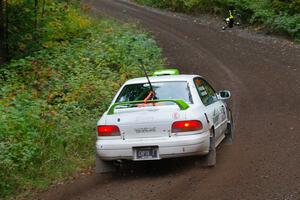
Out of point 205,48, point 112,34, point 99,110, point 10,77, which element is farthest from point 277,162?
point 205,48

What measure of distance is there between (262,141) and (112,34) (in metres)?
13.4

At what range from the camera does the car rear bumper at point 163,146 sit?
25.3 ft

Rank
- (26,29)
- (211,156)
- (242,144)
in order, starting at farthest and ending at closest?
(26,29)
(242,144)
(211,156)

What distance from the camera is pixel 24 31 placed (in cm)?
1750

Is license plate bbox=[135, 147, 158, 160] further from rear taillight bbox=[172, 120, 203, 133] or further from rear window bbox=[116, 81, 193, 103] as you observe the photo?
rear window bbox=[116, 81, 193, 103]

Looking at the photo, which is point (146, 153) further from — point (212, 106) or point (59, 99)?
point (59, 99)

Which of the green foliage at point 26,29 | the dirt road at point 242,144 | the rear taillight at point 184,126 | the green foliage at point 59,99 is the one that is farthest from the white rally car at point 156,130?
the green foliage at point 26,29

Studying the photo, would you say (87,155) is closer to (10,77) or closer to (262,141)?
(262,141)

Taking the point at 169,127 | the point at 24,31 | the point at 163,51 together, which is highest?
the point at 169,127

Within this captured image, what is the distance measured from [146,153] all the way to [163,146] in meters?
0.29

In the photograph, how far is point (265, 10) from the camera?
27.8 metres

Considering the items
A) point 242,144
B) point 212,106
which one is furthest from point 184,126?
point 242,144

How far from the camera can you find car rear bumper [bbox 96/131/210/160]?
7.70 meters

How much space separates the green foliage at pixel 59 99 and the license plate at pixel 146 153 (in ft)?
4.97
